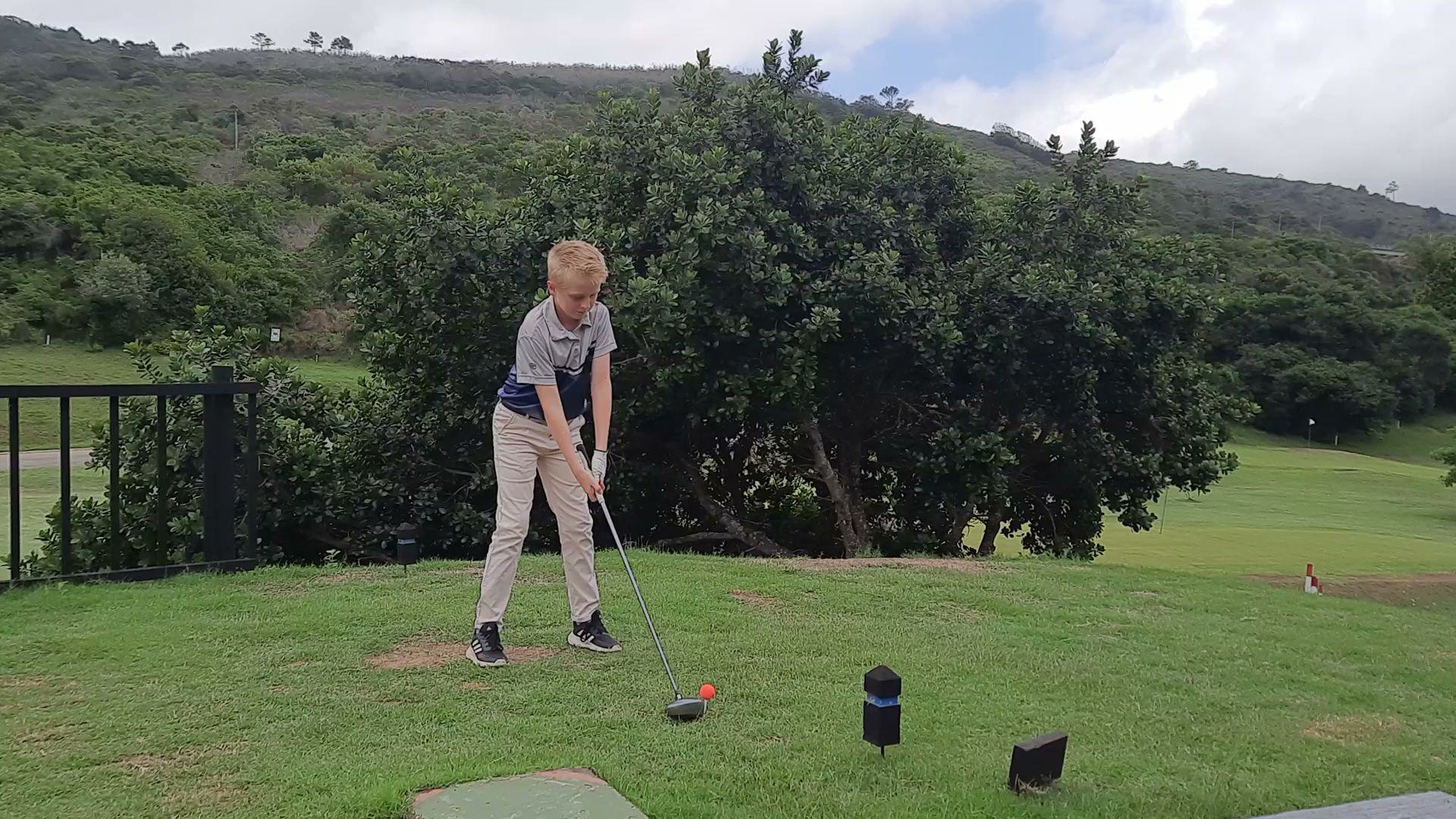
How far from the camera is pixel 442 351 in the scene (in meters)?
10.6

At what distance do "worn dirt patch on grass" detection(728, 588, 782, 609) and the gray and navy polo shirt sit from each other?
180 cm

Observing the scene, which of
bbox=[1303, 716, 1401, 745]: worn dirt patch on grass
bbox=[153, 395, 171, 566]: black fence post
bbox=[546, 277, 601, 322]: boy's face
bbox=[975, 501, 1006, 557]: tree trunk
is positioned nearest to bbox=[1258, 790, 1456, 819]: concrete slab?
bbox=[1303, 716, 1401, 745]: worn dirt patch on grass

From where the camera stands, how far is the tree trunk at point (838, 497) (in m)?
10.9

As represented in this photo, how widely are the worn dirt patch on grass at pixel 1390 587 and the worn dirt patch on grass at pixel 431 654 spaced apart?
975 cm

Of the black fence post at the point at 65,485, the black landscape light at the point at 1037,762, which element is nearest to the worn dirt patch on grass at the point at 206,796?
the black landscape light at the point at 1037,762

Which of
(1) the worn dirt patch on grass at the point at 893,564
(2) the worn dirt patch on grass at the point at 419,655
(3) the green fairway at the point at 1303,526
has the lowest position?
(3) the green fairway at the point at 1303,526

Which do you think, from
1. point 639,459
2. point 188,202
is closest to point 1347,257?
point 188,202

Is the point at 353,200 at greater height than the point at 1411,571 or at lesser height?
greater

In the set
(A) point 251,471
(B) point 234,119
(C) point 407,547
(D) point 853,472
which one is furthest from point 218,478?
(B) point 234,119

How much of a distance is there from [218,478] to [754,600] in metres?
3.38

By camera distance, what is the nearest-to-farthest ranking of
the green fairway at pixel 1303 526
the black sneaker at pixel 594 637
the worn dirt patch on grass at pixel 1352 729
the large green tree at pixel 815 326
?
1. the worn dirt patch on grass at pixel 1352 729
2. the black sneaker at pixel 594 637
3. the large green tree at pixel 815 326
4. the green fairway at pixel 1303 526

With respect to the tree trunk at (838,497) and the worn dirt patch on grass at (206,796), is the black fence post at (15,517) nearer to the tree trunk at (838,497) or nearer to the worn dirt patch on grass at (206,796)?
the worn dirt patch on grass at (206,796)

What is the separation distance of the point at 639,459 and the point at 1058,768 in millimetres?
8029

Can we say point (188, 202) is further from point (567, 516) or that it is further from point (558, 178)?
point (567, 516)
